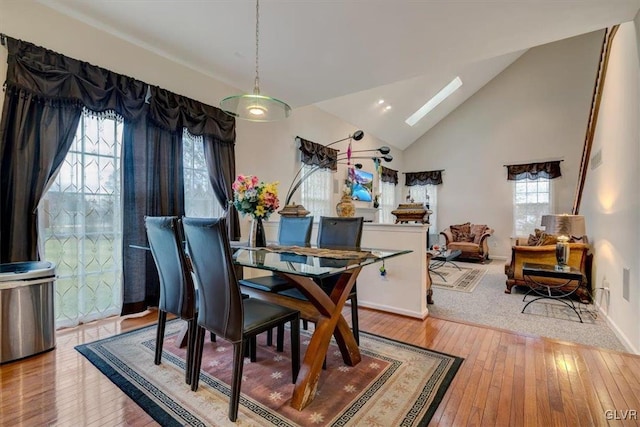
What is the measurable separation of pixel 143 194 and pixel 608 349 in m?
4.35

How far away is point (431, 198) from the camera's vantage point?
8.27 meters

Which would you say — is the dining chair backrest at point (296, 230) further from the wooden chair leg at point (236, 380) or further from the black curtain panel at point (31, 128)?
the black curtain panel at point (31, 128)

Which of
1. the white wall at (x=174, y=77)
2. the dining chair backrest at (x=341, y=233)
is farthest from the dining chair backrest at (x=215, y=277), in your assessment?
the white wall at (x=174, y=77)

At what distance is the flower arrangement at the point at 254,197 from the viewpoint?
2.31m

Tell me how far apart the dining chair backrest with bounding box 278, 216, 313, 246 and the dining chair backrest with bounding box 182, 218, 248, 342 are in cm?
123

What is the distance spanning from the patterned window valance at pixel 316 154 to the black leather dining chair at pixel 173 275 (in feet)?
11.0

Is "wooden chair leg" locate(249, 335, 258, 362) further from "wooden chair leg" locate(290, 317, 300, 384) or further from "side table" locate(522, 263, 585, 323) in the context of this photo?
"side table" locate(522, 263, 585, 323)

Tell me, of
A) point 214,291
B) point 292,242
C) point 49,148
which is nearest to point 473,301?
point 292,242

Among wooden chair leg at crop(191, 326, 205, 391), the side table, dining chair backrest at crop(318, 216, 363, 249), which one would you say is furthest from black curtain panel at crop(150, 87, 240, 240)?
the side table

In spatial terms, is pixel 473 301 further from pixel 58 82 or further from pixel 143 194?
pixel 58 82

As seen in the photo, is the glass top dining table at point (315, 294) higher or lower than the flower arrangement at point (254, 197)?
lower

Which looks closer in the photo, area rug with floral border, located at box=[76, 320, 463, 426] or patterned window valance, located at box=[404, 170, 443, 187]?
area rug with floral border, located at box=[76, 320, 463, 426]

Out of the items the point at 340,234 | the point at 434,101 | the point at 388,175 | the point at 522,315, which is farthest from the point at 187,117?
the point at 434,101

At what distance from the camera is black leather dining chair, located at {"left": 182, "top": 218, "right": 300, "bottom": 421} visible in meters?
1.46
